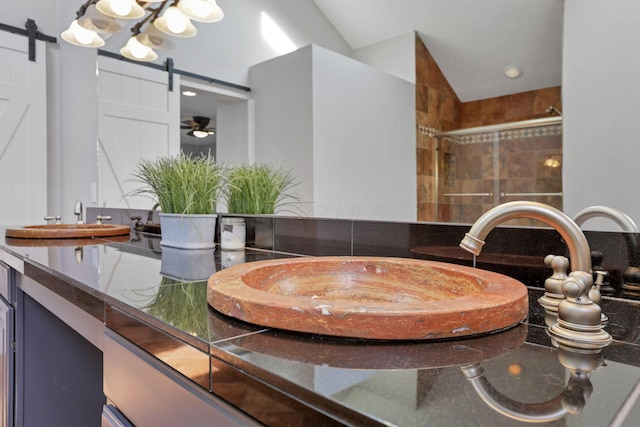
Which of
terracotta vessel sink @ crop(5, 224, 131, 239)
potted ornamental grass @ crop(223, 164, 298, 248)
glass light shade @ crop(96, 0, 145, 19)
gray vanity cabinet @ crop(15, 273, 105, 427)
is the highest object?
glass light shade @ crop(96, 0, 145, 19)

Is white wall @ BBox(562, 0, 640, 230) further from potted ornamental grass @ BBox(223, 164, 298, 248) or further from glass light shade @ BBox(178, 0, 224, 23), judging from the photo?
glass light shade @ BBox(178, 0, 224, 23)

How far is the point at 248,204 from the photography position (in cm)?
159

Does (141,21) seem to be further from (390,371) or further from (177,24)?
(390,371)

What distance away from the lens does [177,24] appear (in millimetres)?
1972

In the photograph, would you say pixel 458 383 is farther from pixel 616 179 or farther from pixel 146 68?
pixel 146 68

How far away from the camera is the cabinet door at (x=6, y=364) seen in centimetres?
135

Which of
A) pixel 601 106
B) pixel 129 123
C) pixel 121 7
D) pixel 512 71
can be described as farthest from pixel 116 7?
pixel 601 106

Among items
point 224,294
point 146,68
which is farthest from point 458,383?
point 146,68

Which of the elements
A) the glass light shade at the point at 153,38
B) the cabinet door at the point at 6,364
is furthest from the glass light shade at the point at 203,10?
the cabinet door at the point at 6,364

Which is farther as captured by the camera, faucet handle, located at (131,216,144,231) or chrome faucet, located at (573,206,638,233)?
faucet handle, located at (131,216,144,231)

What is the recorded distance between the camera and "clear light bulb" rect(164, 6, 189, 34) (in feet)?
6.46

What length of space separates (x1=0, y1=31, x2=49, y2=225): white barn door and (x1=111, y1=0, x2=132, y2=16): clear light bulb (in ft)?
3.12

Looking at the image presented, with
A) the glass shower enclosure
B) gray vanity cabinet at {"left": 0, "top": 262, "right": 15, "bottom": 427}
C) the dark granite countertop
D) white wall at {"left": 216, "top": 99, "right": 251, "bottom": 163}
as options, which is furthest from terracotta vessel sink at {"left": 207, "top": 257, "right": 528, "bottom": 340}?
gray vanity cabinet at {"left": 0, "top": 262, "right": 15, "bottom": 427}

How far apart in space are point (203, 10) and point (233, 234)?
3.60ft
